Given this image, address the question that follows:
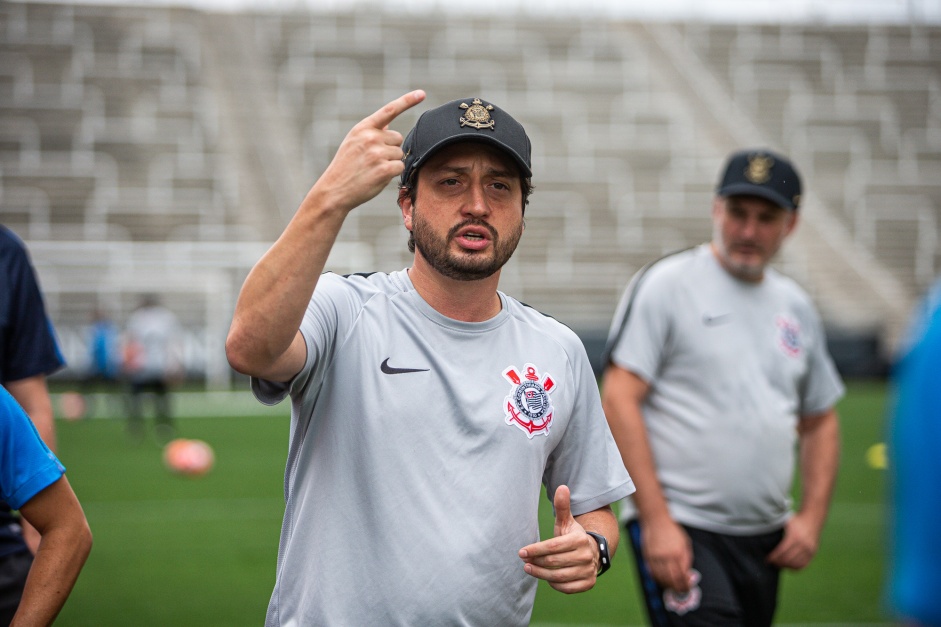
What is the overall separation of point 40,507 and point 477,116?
1.40m

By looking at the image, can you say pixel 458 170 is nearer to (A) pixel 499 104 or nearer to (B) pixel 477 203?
(B) pixel 477 203

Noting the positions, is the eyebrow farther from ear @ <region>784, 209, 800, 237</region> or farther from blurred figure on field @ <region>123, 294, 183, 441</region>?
blurred figure on field @ <region>123, 294, 183, 441</region>

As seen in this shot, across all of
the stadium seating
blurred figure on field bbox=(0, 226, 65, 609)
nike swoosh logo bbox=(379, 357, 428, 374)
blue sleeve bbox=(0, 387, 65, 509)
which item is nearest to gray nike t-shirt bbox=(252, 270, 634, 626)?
nike swoosh logo bbox=(379, 357, 428, 374)

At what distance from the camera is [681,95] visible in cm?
3416

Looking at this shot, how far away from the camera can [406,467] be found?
2439mm

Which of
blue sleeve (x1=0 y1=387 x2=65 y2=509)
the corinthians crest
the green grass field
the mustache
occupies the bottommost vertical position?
the green grass field

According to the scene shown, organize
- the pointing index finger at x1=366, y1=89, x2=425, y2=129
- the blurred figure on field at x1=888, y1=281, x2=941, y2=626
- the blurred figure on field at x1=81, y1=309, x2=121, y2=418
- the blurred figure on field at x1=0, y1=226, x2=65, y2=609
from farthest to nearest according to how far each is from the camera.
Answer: the blurred figure on field at x1=81, y1=309, x2=121, y2=418 < the blurred figure on field at x1=0, y1=226, x2=65, y2=609 < the pointing index finger at x1=366, y1=89, x2=425, y2=129 < the blurred figure on field at x1=888, y1=281, x2=941, y2=626

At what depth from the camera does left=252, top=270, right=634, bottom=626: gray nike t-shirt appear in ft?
7.90

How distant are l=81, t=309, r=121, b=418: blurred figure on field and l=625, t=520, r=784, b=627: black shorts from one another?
64.1ft

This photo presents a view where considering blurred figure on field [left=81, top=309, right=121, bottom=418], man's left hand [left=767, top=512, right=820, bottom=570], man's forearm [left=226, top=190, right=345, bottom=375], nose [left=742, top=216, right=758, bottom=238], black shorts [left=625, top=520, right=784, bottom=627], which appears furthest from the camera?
blurred figure on field [left=81, top=309, right=121, bottom=418]

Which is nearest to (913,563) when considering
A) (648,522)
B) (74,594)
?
(648,522)

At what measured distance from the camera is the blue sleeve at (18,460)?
2.47m

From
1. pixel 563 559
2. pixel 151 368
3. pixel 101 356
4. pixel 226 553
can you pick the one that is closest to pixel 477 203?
pixel 563 559

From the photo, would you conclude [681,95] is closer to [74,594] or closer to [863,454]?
[863,454]
